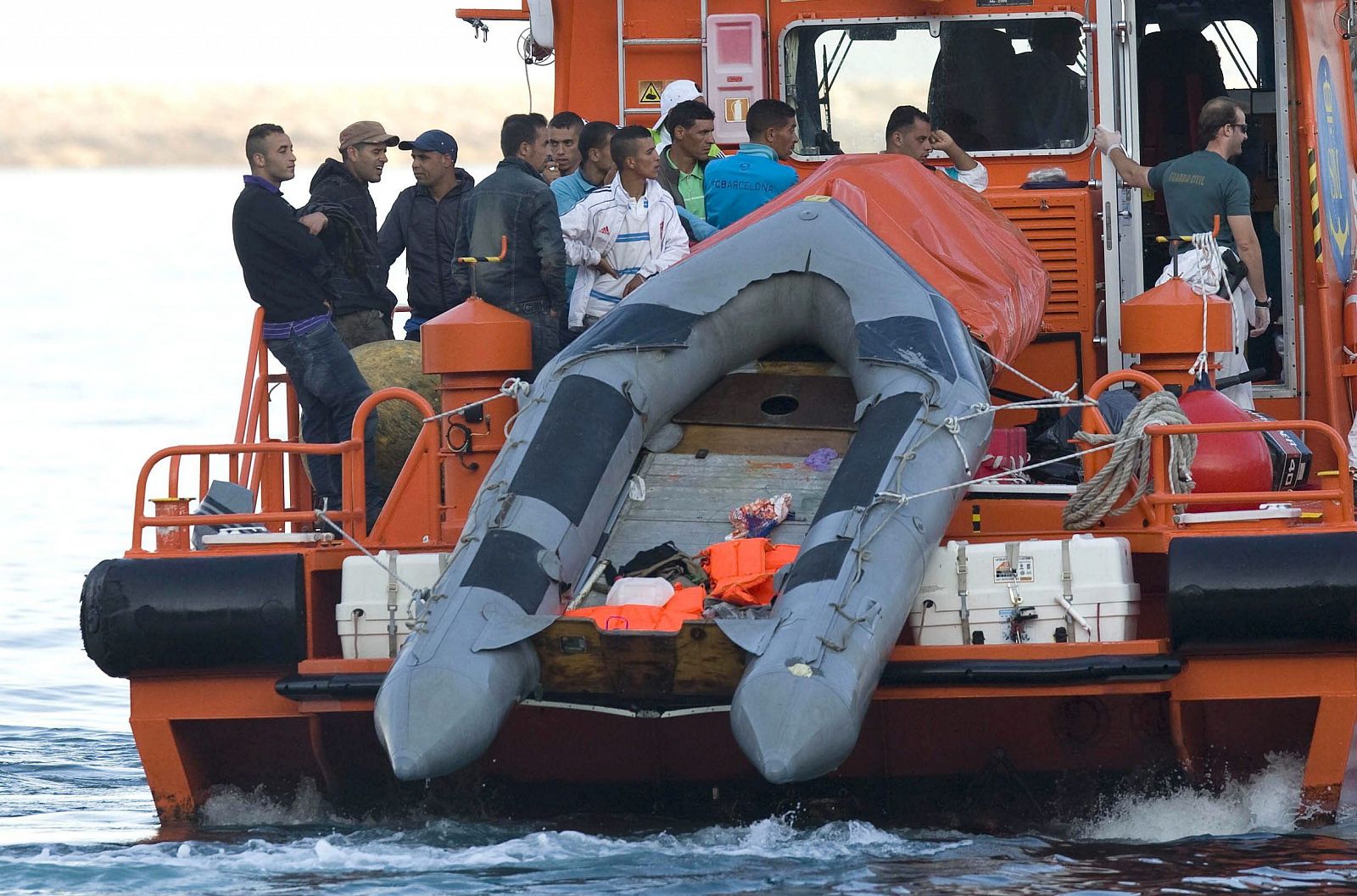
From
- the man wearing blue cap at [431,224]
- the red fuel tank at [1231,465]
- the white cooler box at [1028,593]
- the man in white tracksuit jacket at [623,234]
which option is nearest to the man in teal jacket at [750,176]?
the man in white tracksuit jacket at [623,234]

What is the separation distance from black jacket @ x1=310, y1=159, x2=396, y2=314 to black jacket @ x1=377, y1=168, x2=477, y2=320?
0.44 feet

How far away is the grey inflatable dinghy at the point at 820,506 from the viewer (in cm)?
621

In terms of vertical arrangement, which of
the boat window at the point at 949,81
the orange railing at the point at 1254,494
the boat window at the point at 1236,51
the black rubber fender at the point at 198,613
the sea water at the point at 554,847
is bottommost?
the sea water at the point at 554,847

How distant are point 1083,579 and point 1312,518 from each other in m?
A: 0.81

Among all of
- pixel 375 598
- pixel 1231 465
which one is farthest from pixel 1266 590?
pixel 375 598

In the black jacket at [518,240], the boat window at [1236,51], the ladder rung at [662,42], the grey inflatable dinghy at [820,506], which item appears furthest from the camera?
the boat window at [1236,51]

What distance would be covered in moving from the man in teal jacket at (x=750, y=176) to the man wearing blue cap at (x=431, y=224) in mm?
1229

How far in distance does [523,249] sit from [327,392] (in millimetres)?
987

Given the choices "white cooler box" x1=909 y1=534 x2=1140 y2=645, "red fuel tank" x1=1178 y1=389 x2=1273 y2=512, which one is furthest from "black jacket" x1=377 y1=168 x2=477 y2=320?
"white cooler box" x1=909 y1=534 x2=1140 y2=645

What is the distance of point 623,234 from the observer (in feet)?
29.6

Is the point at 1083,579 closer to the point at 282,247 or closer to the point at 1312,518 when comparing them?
the point at 1312,518

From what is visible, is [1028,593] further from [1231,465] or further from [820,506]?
[1231,465]

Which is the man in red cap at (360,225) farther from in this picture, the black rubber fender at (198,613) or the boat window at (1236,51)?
the boat window at (1236,51)

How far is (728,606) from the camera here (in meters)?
6.84
